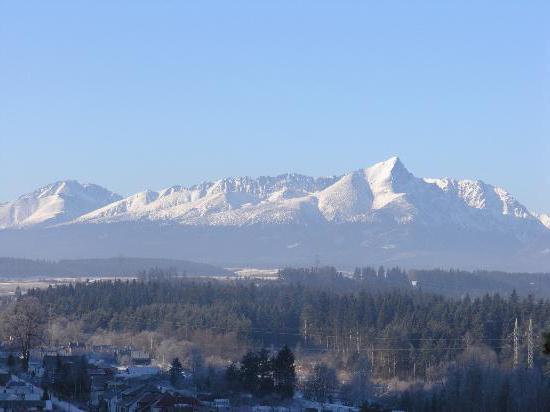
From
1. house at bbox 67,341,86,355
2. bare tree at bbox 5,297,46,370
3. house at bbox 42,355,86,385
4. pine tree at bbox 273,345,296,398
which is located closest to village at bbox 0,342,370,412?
house at bbox 42,355,86,385

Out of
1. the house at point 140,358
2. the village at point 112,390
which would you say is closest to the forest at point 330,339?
the house at point 140,358

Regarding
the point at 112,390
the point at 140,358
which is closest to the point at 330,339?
the point at 140,358

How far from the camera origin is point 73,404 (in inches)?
2228

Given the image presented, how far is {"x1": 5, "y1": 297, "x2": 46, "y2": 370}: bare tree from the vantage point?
7206 cm

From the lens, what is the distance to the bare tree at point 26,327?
72062 mm

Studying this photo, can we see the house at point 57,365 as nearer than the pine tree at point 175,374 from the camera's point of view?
No

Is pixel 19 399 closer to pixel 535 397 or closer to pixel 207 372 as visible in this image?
pixel 207 372

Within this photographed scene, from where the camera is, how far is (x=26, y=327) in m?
73.2

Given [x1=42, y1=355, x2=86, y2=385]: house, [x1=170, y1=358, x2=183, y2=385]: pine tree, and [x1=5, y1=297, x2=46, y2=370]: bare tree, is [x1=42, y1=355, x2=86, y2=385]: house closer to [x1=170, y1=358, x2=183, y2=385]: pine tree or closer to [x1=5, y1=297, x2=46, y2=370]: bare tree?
[x1=5, y1=297, x2=46, y2=370]: bare tree

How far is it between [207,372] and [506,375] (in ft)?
45.1

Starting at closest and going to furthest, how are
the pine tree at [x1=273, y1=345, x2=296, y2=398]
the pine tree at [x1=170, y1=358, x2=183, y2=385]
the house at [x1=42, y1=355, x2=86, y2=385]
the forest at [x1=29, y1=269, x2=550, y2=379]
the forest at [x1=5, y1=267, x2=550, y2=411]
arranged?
the pine tree at [x1=273, y1=345, x2=296, y2=398]
the forest at [x1=5, y1=267, x2=550, y2=411]
the pine tree at [x1=170, y1=358, x2=183, y2=385]
the house at [x1=42, y1=355, x2=86, y2=385]
the forest at [x1=29, y1=269, x2=550, y2=379]

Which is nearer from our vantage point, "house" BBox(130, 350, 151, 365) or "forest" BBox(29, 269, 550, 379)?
"house" BBox(130, 350, 151, 365)

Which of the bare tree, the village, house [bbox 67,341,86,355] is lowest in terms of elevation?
the village

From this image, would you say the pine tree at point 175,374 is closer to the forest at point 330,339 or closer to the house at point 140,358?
the forest at point 330,339
